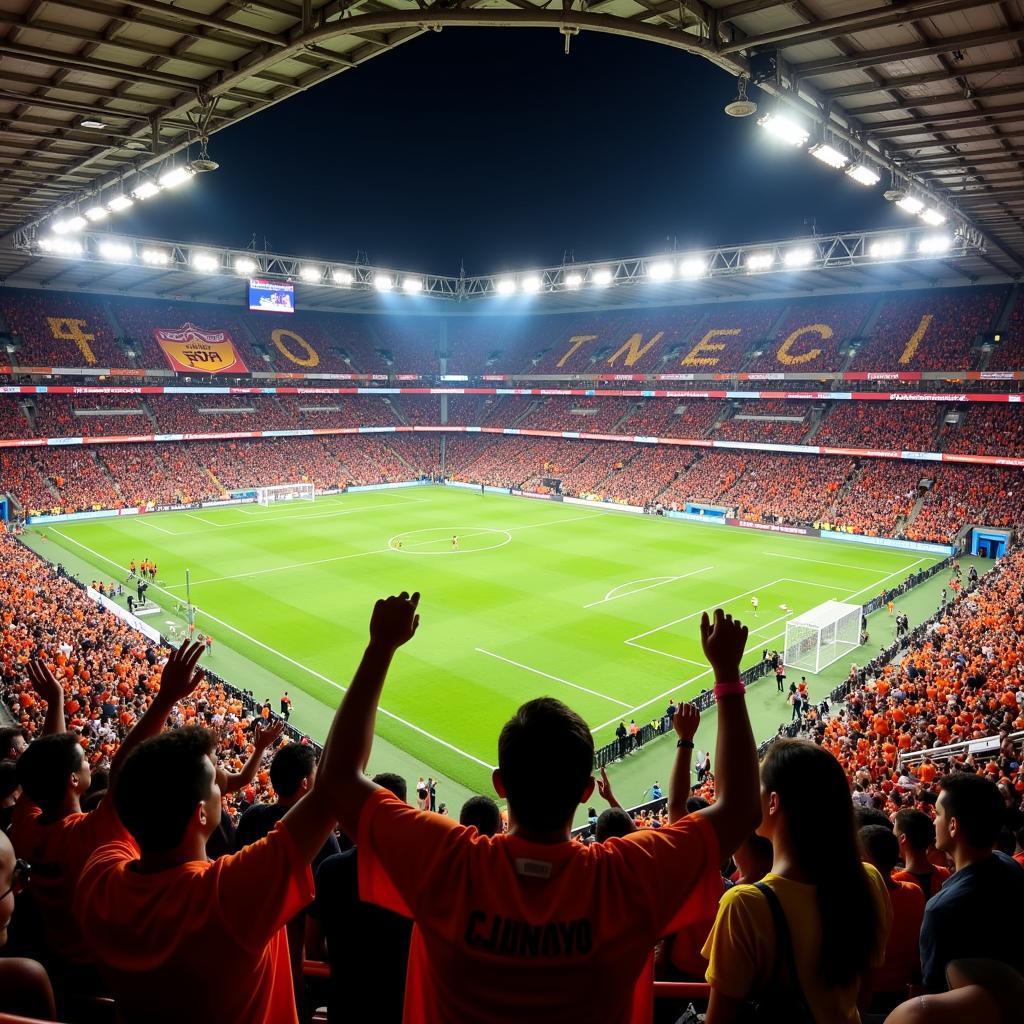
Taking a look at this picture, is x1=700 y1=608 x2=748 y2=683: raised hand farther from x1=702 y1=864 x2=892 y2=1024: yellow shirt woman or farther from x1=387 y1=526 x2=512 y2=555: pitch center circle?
x1=387 y1=526 x2=512 y2=555: pitch center circle

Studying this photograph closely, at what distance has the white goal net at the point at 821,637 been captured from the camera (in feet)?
80.2

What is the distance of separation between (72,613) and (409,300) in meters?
55.1

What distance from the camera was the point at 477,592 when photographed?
3288 centimetres

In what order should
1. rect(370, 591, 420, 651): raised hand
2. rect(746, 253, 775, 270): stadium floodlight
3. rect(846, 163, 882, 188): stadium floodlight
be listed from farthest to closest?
rect(746, 253, 775, 270): stadium floodlight → rect(846, 163, 882, 188): stadium floodlight → rect(370, 591, 420, 651): raised hand

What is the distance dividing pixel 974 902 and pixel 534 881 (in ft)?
8.23

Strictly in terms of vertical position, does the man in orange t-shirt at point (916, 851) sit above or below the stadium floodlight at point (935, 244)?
below

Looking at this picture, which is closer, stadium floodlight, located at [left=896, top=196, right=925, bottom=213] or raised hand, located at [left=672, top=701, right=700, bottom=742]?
raised hand, located at [left=672, top=701, right=700, bottom=742]

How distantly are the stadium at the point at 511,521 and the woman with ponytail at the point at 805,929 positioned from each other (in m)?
0.02

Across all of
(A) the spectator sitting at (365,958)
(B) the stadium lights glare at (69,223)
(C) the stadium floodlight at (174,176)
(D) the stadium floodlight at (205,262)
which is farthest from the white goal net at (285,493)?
(A) the spectator sitting at (365,958)

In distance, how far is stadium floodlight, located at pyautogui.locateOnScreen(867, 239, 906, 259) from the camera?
3741cm

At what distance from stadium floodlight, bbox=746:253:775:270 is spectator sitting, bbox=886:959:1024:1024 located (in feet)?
149

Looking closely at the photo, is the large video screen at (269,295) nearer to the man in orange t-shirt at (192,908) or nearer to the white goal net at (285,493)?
the white goal net at (285,493)

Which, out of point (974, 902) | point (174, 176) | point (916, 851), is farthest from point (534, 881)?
point (174, 176)

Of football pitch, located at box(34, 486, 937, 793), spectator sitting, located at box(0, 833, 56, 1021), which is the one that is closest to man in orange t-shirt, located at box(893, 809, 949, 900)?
spectator sitting, located at box(0, 833, 56, 1021)
